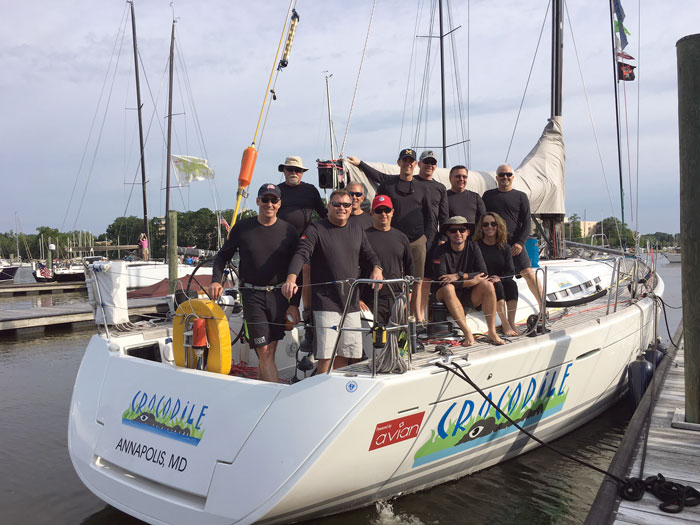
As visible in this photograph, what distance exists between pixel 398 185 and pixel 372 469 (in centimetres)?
266

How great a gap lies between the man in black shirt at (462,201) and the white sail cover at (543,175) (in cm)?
110

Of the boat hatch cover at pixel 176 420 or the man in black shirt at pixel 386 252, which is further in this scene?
the man in black shirt at pixel 386 252

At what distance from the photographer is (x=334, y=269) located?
4.09 meters

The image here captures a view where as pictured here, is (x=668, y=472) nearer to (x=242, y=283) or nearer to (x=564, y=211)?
Result: (x=242, y=283)

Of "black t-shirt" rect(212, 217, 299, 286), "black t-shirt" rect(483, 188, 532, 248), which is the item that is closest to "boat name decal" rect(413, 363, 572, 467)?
"black t-shirt" rect(483, 188, 532, 248)

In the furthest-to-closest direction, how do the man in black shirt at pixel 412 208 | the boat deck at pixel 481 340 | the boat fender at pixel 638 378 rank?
the boat fender at pixel 638 378
the man in black shirt at pixel 412 208
the boat deck at pixel 481 340

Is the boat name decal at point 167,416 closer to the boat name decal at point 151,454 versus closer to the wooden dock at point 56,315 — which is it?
the boat name decal at point 151,454

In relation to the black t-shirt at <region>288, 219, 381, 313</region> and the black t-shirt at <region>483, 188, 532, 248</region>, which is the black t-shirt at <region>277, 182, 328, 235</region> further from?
the black t-shirt at <region>483, 188, 532, 248</region>

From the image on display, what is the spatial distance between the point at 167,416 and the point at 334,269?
57.6 inches

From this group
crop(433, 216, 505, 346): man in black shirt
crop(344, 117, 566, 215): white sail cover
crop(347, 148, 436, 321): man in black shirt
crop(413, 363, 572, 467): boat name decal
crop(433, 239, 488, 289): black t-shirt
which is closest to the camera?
crop(413, 363, 572, 467): boat name decal

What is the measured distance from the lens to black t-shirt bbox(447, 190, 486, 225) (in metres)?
5.70

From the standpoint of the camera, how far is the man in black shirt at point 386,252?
446cm

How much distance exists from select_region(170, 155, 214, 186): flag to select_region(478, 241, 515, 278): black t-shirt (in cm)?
987

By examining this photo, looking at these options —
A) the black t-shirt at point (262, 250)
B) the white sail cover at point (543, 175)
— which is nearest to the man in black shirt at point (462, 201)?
the white sail cover at point (543, 175)
